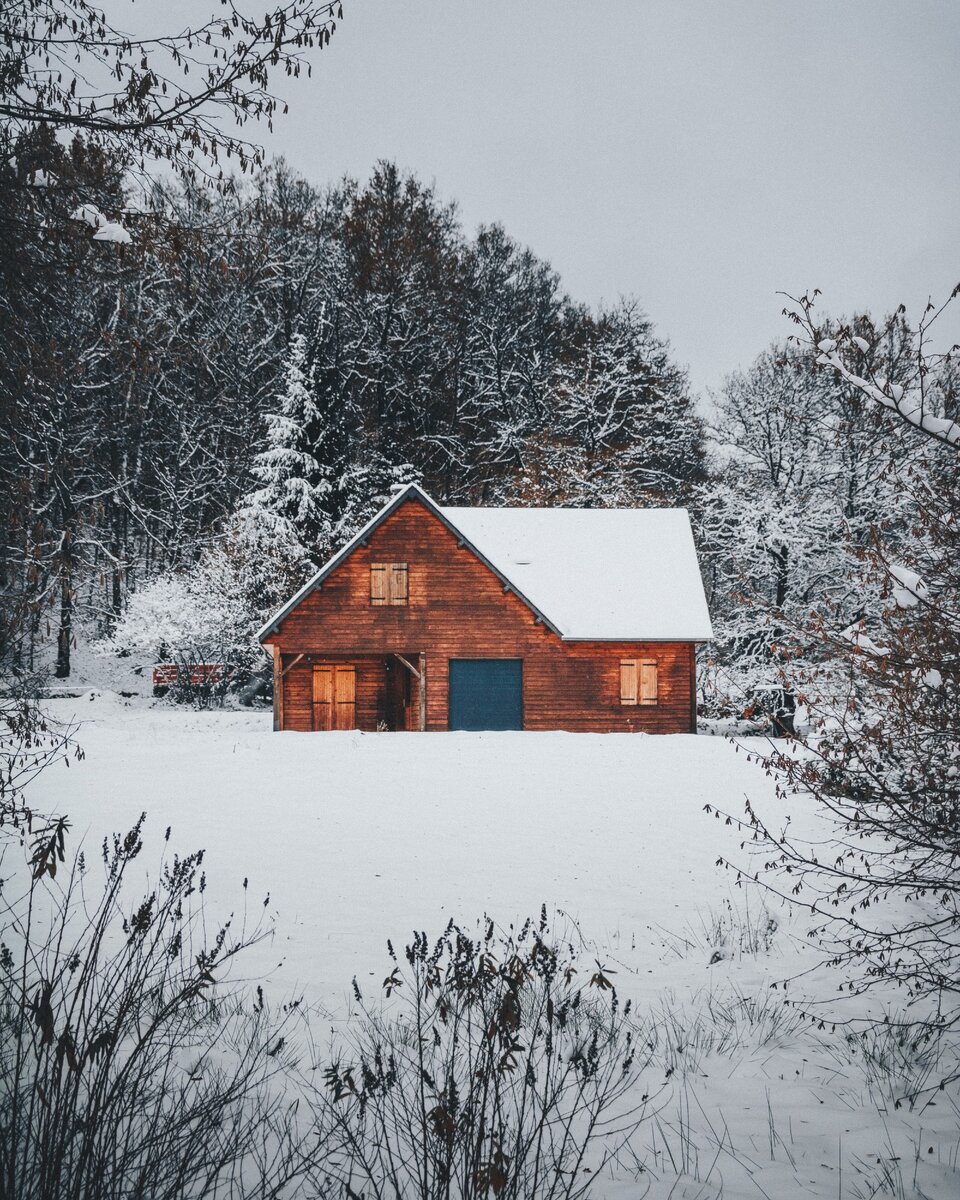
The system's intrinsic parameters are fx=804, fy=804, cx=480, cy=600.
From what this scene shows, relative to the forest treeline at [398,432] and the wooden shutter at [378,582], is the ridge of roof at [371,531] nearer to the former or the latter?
the wooden shutter at [378,582]

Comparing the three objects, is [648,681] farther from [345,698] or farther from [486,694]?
[345,698]

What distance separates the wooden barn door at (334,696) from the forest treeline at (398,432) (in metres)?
6.39

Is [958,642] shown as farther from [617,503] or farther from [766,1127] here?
[617,503]

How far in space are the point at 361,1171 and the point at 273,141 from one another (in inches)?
240

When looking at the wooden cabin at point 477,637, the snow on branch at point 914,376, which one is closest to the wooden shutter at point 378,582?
the wooden cabin at point 477,637

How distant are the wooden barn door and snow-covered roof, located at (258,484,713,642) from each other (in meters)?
2.60

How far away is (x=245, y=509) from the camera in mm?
30875

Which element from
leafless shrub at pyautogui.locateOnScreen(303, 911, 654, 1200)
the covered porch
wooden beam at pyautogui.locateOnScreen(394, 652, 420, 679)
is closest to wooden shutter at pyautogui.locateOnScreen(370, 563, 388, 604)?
wooden beam at pyautogui.locateOnScreen(394, 652, 420, 679)

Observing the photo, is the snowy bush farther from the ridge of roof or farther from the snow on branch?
the snow on branch

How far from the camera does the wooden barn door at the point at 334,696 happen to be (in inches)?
989

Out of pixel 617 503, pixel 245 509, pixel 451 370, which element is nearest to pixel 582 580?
pixel 617 503

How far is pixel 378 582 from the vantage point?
23.7m

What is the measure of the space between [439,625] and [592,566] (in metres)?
5.76

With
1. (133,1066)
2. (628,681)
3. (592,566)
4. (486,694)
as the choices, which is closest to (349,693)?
(486,694)
